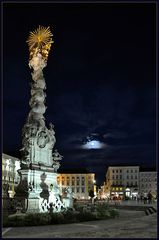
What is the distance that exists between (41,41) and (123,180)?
102 metres

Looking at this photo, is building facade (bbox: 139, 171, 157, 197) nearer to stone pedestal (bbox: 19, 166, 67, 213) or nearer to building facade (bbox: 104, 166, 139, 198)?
building facade (bbox: 104, 166, 139, 198)

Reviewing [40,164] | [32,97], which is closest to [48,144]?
[40,164]

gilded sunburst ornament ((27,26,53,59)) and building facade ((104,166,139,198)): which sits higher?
gilded sunburst ornament ((27,26,53,59))

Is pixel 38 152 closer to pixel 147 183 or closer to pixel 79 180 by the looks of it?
pixel 79 180

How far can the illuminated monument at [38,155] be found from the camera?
29156 millimetres

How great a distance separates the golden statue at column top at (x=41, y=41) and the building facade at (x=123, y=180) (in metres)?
97.4

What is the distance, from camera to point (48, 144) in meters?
33.0

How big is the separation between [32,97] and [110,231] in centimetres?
2102

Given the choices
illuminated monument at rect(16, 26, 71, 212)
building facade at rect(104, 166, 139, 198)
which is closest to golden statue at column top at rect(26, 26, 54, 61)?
illuminated monument at rect(16, 26, 71, 212)

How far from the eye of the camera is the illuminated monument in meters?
29.2

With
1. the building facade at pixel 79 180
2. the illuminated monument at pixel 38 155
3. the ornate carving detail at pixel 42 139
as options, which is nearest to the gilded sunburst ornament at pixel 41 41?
the illuminated monument at pixel 38 155

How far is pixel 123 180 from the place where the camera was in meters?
133

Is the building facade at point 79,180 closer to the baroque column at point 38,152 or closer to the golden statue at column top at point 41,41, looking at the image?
the golden statue at column top at point 41,41

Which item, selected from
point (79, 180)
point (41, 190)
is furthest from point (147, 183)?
point (41, 190)
